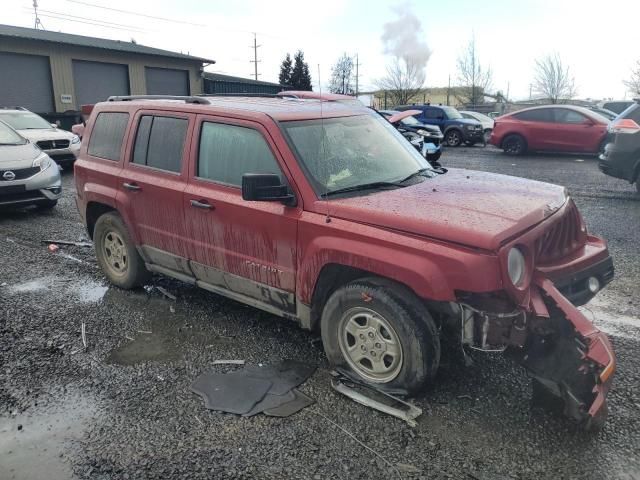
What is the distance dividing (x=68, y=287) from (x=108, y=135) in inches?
64.9

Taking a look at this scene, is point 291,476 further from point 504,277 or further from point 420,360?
point 504,277

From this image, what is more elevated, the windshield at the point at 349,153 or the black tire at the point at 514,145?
the windshield at the point at 349,153

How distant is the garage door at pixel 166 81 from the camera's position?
2698 centimetres

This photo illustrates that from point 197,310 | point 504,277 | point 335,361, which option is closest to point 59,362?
point 197,310

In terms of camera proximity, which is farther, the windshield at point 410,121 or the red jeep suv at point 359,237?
the windshield at point 410,121

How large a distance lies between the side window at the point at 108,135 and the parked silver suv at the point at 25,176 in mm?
3824

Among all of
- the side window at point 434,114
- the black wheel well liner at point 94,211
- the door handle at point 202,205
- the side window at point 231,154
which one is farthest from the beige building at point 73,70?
the door handle at point 202,205

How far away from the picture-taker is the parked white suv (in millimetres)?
12516

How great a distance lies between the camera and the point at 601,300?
15.9 ft

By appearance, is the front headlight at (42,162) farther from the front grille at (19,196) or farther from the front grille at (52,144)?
the front grille at (52,144)

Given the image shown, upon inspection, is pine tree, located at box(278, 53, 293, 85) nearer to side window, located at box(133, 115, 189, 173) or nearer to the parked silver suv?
the parked silver suv

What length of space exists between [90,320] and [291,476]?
9.09 feet

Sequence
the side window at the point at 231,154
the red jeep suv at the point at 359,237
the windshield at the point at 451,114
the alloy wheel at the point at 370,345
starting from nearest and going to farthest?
the red jeep suv at the point at 359,237 < the alloy wheel at the point at 370,345 < the side window at the point at 231,154 < the windshield at the point at 451,114

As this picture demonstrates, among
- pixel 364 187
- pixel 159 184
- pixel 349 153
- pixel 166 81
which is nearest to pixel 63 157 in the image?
pixel 159 184
